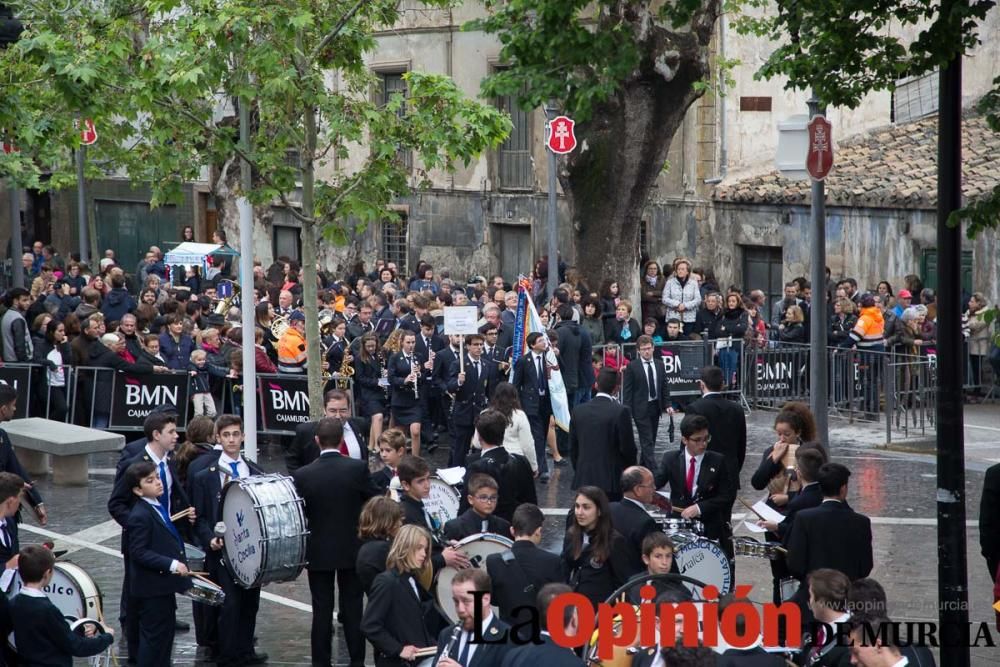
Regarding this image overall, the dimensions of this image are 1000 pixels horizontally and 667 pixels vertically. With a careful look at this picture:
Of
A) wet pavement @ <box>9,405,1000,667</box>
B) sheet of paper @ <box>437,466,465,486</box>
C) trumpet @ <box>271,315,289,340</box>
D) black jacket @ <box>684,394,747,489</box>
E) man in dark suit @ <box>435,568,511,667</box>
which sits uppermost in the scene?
trumpet @ <box>271,315,289,340</box>

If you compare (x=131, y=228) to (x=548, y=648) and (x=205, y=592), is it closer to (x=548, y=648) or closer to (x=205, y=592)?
(x=205, y=592)

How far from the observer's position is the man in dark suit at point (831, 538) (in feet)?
31.9

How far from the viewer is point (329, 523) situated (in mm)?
10648

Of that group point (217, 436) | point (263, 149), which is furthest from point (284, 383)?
point (217, 436)

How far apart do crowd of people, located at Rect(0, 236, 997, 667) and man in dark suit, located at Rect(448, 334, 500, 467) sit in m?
0.02

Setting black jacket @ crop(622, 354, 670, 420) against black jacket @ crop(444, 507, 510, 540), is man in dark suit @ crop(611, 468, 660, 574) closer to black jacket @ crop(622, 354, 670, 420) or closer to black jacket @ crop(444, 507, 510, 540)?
black jacket @ crop(444, 507, 510, 540)

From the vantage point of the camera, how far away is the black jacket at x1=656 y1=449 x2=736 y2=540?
11672 millimetres

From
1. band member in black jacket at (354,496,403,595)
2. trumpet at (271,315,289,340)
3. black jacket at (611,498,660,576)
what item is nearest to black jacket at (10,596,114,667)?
band member in black jacket at (354,496,403,595)

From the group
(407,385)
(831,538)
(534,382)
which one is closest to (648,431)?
(534,382)

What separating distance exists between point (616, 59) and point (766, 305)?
58.8 feet

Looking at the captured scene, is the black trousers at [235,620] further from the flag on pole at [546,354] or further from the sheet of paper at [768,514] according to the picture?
the flag on pole at [546,354]

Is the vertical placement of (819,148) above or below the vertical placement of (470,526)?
above

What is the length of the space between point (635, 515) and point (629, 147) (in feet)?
48.9

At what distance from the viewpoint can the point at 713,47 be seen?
1272 inches
